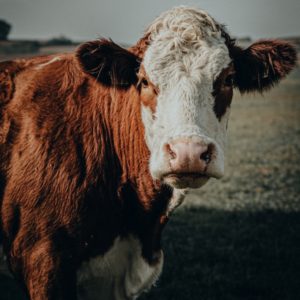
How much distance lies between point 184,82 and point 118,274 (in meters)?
1.66

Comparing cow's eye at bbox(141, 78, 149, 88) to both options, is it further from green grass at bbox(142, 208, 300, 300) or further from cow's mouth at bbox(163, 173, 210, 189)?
green grass at bbox(142, 208, 300, 300)

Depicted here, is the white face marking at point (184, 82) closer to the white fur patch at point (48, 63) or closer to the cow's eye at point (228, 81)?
the cow's eye at point (228, 81)

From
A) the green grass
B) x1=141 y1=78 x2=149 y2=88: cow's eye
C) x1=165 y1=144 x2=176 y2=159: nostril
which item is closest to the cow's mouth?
x1=165 y1=144 x2=176 y2=159: nostril

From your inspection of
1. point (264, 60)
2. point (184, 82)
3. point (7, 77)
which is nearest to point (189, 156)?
point (184, 82)

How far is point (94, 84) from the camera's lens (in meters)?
3.37

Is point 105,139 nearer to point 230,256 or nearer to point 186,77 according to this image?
point 186,77

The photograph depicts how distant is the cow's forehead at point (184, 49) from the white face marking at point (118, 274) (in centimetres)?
134

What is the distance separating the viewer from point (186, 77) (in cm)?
271

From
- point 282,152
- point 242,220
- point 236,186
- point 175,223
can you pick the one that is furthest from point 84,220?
point 282,152

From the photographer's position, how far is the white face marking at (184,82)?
8.45 ft

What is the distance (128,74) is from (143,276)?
5.37 ft

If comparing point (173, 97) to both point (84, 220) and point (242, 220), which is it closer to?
point (84, 220)

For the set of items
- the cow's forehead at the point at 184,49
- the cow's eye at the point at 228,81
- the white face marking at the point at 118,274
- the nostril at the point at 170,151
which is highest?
the cow's forehead at the point at 184,49

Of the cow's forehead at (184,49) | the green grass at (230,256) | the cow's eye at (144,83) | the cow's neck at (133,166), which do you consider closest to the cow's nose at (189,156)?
the cow's forehead at (184,49)
